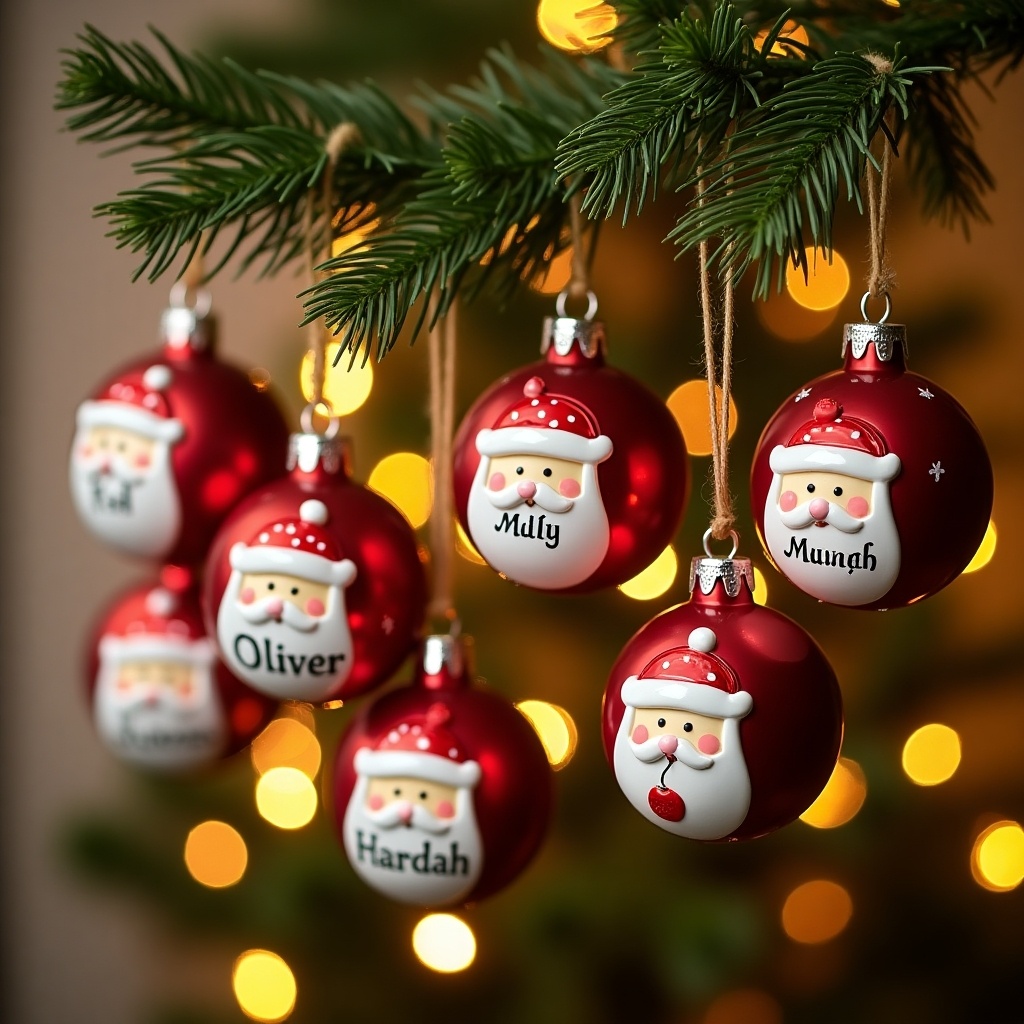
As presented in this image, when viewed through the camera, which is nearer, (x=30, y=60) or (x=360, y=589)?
(x=360, y=589)

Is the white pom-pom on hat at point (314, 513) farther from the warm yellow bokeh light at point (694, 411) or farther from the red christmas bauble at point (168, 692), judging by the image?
the warm yellow bokeh light at point (694, 411)

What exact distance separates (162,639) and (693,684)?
1.41 feet

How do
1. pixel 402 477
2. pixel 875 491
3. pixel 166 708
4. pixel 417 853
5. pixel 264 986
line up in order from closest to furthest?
pixel 875 491 < pixel 417 853 < pixel 166 708 < pixel 402 477 < pixel 264 986

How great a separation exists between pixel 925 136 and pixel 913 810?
2.24 ft

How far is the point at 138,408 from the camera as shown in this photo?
0.68 m

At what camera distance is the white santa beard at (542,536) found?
0.55 meters

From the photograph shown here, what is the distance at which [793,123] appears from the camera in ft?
1.55

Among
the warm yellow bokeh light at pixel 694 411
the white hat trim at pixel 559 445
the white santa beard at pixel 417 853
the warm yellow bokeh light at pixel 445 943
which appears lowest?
the warm yellow bokeh light at pixel 445 943

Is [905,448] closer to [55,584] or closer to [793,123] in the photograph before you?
[793,123]

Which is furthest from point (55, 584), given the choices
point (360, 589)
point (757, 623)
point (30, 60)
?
point (757, 623)

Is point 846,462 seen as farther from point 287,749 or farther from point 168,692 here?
point 287,749

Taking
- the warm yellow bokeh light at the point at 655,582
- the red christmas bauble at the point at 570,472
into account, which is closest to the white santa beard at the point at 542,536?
the red christmas bauble at the point at 570,472

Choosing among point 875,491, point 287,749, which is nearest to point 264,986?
point 287,749

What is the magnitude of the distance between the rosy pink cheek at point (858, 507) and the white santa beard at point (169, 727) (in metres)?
0.47
